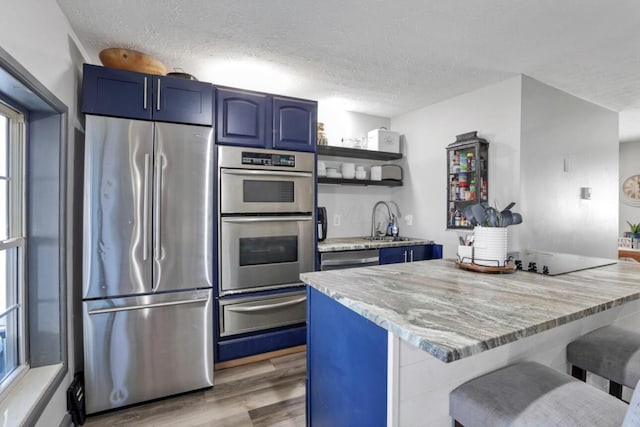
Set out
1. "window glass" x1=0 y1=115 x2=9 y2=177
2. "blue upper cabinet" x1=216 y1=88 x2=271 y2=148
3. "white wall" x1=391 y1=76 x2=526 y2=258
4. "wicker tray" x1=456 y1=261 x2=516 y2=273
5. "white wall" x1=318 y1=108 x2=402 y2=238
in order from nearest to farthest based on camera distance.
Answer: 1. "window glass" x1=0 y1=115 x2=9 y2=177
2. "wicker tray" x1=456 y1=261 x2=516 y2=273
3. "blue upper cabinet" x1=216 y1=88 x2=271 y2=148
4. "white wall" x1=391 y1=76 x2=526 y2=258
5. "white wall" x1=318 y1=108 x2=402 y2=238

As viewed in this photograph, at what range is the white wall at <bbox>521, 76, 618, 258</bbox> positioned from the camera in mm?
2812

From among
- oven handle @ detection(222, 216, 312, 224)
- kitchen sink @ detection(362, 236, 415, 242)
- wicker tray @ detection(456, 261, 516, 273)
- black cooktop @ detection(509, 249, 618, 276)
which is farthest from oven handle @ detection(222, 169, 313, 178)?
black cooktop @ detection(509, 249, 618, 276)

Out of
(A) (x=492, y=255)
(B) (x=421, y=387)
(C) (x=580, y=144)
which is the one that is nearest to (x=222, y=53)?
(A) (x=492, y=255)

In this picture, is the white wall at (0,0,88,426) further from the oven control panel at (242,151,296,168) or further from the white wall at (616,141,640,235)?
the white wall at (616,141,640,235)

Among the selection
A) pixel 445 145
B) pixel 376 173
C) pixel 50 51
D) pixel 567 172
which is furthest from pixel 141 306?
pixel 567 172

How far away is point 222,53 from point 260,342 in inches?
89.0

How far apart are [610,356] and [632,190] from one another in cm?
594

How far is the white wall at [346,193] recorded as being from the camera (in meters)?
3.63

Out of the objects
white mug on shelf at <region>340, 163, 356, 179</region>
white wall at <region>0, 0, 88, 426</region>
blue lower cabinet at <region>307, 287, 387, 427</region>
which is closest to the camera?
blue lower cabinet at <region>307, 287, 387, 427</region>

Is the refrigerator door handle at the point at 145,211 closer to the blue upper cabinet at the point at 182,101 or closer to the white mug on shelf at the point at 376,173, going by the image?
the blue upper cabinet at the point at 182,101

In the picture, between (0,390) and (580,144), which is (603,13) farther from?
(0,390)

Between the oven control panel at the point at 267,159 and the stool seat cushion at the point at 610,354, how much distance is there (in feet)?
6.95

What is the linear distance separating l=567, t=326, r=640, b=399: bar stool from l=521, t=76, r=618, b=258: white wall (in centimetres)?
154

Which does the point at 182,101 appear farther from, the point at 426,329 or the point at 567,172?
the point at 567,172
